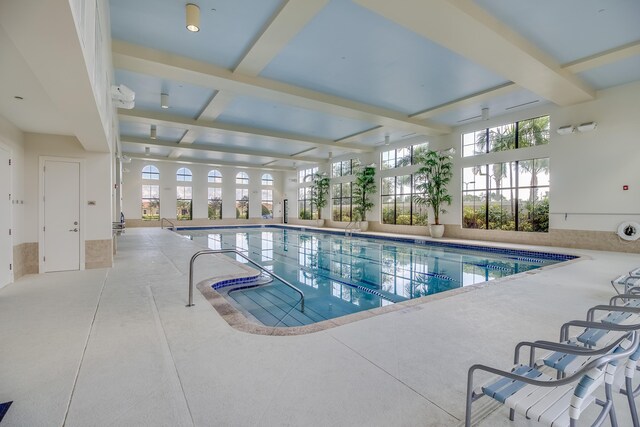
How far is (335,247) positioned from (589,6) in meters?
7.78

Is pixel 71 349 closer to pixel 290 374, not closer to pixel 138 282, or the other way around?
pixel 290 374

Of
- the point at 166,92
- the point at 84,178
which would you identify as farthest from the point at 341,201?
the point at 84,178

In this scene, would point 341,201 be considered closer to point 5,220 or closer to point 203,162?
point 203,162

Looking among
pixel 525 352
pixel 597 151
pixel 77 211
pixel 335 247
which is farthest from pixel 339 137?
pixel 525 352

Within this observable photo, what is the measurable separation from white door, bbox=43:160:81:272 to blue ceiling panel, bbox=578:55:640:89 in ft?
34.0

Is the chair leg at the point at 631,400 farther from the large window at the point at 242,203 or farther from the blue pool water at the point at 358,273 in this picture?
the large window at the point at 242,203

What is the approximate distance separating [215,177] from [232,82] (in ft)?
45.0

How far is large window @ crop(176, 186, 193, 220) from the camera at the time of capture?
1798cm

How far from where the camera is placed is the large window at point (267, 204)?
20922 millimetres

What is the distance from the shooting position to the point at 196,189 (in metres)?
18.5

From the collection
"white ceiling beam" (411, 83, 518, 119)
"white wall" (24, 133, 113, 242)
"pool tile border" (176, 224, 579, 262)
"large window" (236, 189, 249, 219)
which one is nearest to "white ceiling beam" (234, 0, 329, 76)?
"white wall" (24, 133, 113, 242)

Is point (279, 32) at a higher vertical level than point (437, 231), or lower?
higher

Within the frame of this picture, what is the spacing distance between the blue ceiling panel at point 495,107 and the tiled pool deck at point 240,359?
5.59m

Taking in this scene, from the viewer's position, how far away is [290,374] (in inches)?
80.5
